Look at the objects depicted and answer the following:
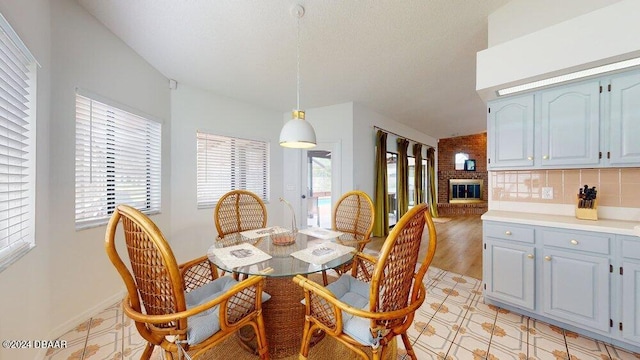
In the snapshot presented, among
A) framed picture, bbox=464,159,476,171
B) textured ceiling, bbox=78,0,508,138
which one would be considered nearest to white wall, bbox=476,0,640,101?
textured ceiling, bbox=78,0,508,138

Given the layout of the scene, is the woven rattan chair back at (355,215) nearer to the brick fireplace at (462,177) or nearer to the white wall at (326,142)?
the white wall at (326,142)

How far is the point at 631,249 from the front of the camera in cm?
154

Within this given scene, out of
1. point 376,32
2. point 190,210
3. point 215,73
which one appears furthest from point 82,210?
point 376,32

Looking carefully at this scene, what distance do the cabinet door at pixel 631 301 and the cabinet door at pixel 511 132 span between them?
0.96 m

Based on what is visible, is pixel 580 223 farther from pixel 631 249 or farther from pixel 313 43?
pixel 313 43

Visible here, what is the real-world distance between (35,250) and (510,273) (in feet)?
12.0

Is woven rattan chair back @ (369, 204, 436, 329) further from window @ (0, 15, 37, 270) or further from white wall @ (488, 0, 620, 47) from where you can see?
white wall @ (488, 0, 620, 47)

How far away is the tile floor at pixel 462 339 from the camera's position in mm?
1595

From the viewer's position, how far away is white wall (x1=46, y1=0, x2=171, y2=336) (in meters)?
1.78

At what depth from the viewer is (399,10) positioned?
1901 millimetres

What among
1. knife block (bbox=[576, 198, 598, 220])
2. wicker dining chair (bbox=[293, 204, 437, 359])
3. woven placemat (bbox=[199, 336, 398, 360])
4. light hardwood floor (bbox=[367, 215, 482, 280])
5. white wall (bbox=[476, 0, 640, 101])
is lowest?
woven placemat (bbox=[199, 336, 398, 360])

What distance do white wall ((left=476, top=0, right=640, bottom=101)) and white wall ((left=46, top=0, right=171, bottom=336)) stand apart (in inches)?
141

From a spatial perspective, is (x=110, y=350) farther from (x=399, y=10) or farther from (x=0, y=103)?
(x=399, y=10)

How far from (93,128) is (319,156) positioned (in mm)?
3180
